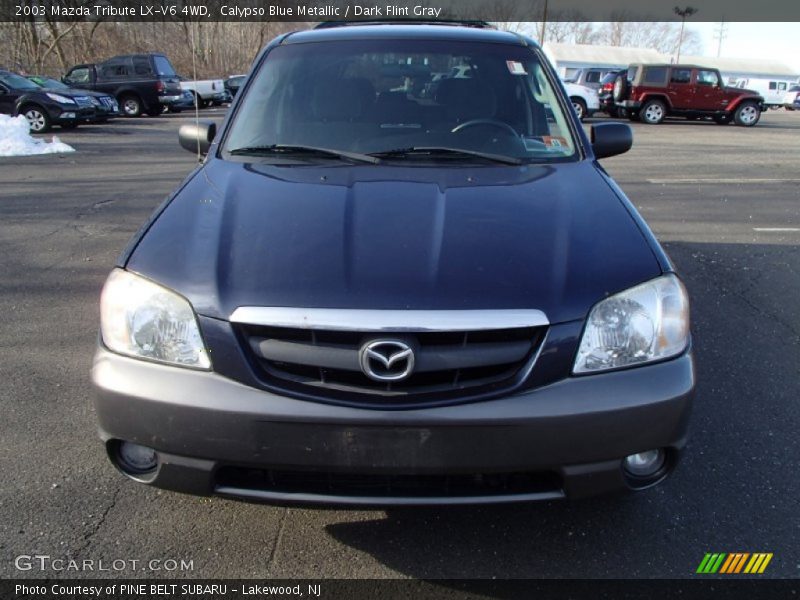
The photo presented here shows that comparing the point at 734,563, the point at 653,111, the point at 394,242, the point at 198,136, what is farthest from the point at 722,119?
the point at 394,242

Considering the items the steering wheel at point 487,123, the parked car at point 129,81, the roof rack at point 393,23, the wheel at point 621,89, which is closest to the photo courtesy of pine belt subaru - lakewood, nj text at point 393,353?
the steering wheel at point 487,123

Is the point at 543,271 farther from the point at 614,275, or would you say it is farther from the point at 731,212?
the point at 731,212

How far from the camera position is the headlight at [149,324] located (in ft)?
6.31

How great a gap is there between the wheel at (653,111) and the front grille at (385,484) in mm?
22993

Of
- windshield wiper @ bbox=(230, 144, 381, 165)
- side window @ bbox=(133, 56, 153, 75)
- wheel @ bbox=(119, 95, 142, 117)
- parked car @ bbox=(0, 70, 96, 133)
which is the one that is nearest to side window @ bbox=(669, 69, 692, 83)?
side window @ bbox=(133, 56, 153, 75)

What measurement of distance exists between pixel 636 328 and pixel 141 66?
2386 cm

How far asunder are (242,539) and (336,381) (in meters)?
0.82

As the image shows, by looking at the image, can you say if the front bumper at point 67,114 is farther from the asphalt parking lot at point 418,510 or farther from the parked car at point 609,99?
the parked car at point 609,99

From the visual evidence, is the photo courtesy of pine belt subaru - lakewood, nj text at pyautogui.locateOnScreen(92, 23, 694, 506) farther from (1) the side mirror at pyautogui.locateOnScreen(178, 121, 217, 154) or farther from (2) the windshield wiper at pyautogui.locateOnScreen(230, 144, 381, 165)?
(1) the side mirror at pyautogui.locateOnScreen(178, 121, 217, 154)

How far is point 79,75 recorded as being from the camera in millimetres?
22219

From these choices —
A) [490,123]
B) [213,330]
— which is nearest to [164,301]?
[213,330]

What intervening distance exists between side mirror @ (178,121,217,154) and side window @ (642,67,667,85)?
71.4 ft

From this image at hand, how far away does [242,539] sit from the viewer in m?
2.25

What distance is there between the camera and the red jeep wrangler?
21.9 meters
